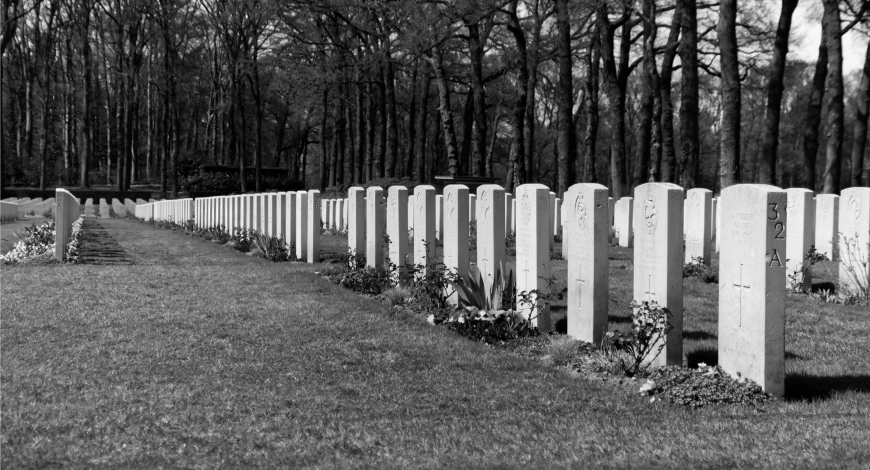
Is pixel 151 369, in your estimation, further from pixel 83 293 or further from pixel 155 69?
pixel 155 69

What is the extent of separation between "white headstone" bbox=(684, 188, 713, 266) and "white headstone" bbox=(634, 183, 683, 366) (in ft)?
22.5

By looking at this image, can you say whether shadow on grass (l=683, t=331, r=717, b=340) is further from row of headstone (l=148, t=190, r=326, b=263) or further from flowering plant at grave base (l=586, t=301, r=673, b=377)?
row of headstone (l=148, t=190, r=326, b=263)

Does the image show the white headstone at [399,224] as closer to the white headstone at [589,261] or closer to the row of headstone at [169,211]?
the white headstone at [589,261]

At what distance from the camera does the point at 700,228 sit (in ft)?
39.7

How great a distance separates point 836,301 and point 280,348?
6.70 m

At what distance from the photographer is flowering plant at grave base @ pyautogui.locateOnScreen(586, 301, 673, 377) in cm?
509

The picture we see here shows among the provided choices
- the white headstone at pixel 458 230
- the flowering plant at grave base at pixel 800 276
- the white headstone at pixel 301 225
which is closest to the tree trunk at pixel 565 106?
the white headstone at pixel 301 225

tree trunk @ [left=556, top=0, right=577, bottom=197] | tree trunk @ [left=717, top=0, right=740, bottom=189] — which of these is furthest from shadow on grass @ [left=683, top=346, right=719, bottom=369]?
tree trunk @ [left=556, top=0, right=577, bottom=197]

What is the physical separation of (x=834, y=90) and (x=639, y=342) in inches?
712

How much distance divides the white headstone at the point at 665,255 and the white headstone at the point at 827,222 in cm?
A: 765

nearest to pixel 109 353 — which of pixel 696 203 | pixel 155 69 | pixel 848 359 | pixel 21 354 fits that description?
pixel 21 354

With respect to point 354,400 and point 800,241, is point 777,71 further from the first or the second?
point 354,400

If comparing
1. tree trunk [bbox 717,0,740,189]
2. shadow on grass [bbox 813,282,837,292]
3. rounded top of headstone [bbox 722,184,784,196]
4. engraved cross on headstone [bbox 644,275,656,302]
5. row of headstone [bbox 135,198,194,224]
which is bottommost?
shadow on grass [bbox 813,282,837,292]

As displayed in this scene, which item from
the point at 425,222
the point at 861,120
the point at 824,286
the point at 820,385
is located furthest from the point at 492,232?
the point at 861,120
